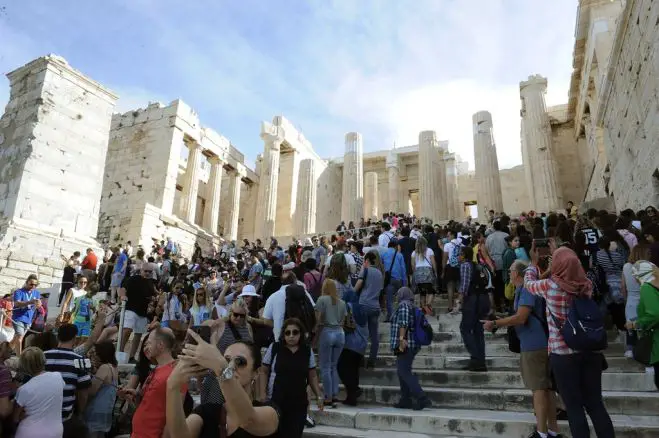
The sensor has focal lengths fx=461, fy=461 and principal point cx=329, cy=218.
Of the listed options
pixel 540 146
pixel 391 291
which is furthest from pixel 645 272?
pixel 540 146

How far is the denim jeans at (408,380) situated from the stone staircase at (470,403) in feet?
0.63

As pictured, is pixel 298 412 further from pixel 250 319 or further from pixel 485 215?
pixel 485 215

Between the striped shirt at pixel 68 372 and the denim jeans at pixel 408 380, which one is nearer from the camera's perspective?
the striped shirt at pixel 68 372

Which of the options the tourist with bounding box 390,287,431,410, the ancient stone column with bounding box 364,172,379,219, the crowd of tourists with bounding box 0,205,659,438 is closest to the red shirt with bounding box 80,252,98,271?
the crowd of tourists with bounding box 0,205,659,438

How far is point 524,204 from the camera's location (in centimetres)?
2970

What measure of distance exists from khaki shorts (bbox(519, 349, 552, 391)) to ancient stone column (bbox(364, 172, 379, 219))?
90.1 feet

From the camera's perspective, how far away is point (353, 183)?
2748cm

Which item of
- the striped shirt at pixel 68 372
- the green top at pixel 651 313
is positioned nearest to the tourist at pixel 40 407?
the striped shirt at pixel 68 372

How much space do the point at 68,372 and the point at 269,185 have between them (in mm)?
24616

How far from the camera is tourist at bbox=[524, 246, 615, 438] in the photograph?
3.26 meters

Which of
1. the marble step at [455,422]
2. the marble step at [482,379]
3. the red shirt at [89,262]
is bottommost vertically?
the marble step at [455,422]

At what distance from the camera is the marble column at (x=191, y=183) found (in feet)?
85.7

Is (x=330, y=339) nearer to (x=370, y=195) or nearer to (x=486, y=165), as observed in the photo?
(x=486, y=165)

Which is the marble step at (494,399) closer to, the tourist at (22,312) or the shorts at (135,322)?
the shorts at (135,322)
